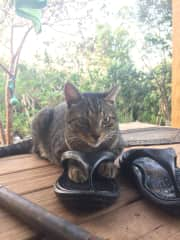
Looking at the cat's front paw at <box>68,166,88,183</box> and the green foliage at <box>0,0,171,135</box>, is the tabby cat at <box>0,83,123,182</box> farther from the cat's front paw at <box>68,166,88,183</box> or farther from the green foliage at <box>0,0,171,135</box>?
the green foliage at <box>0,0,171,135</box>

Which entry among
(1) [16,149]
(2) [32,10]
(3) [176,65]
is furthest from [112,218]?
(2) [32,10]

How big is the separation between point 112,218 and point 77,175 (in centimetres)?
14

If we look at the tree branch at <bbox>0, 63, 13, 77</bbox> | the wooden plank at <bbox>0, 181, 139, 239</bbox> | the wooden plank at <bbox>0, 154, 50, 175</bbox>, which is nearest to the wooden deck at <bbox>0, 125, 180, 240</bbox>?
the wooden plank at <bbox>0, 181, 139, 239</bbox>

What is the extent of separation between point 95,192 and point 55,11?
6.56ft

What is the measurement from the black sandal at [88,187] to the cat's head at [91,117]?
5.3 inches

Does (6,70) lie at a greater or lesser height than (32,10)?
lesser

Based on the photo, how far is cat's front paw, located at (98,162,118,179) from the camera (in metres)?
0.73

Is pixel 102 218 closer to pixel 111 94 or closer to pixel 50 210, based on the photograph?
pixel 50 210

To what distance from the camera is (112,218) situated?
23.3 inches

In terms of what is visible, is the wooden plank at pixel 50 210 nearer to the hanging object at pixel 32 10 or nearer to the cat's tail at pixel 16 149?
the cat's tail at pixel 16 149

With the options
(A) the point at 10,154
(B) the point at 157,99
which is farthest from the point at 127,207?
(B) the point at 157,99

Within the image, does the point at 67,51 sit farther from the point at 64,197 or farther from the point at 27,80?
the point at 64,197

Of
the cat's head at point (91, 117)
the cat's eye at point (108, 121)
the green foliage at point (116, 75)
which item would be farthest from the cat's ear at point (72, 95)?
the green foliage at point (116, 75)

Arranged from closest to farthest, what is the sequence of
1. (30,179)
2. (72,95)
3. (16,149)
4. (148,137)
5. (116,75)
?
(30,179) → (72,95) → (16,149) → (148,137) → (116,75)
